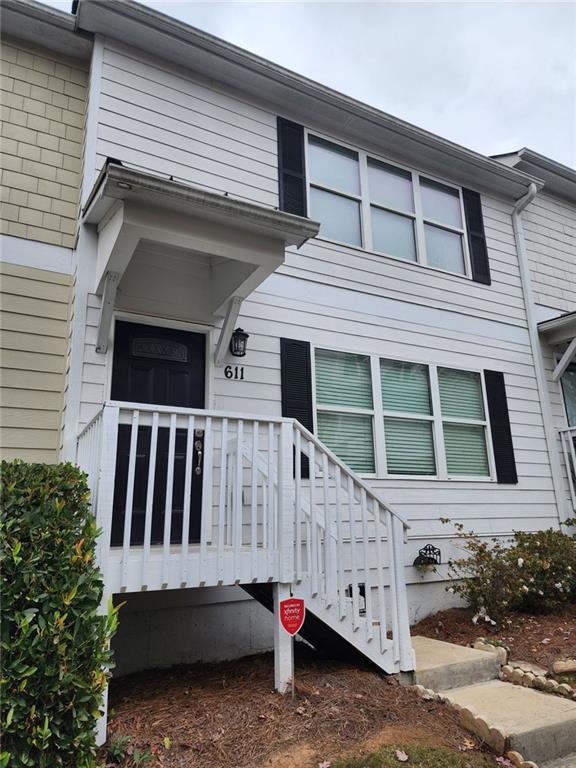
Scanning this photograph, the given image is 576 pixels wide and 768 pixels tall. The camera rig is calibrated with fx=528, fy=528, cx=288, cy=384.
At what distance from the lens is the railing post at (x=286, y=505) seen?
3514 millimetres

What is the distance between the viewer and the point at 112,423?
3160 millimetres

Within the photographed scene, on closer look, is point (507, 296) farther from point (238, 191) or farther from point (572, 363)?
point (238, 191)

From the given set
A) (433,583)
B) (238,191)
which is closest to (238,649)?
(433,583)

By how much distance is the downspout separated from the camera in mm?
6879

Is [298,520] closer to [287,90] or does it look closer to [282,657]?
[282,657]

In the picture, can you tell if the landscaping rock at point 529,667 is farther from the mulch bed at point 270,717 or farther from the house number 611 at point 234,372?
the house number 611 at point 234,372

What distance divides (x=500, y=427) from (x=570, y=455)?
3.84 ft

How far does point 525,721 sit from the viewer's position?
3.12m

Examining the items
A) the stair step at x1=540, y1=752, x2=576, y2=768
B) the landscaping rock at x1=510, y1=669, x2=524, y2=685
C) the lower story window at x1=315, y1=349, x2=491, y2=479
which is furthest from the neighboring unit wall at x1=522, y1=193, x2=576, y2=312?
the stair step at x1=540, y1=752, x2=576, y2=768

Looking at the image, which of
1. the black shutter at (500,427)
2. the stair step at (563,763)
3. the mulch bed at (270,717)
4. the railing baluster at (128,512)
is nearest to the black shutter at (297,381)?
the mulch bed at (270,717)

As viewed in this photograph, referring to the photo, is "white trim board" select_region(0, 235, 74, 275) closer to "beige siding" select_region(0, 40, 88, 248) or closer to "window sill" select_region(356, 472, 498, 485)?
"beige siding" select_region(0, 40, 88, 248)

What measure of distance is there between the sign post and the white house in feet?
0.34

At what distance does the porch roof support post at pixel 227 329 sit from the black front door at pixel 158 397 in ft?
0.63

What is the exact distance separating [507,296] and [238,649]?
18.6ft
